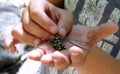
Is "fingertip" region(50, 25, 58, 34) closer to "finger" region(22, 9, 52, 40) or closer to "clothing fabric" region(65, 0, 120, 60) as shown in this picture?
"finger" region(22, 9, 52, 40)

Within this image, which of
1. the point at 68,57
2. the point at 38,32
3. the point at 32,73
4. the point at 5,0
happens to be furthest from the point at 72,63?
the point at 5,0

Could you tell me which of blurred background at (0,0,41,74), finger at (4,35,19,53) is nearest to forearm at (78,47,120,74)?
finger at (4,35,19,53)

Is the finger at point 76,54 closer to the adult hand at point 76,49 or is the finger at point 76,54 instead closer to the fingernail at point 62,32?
the adult hand at point 76,49

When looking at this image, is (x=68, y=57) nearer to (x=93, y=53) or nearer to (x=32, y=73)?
(x=93, y=53)

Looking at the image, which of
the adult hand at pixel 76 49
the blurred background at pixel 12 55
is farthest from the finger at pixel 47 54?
the blurred background at pixel 12 55

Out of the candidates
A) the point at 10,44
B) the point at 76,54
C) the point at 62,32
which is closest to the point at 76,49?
the point at 76,54

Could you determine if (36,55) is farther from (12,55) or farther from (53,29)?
(12,55)
